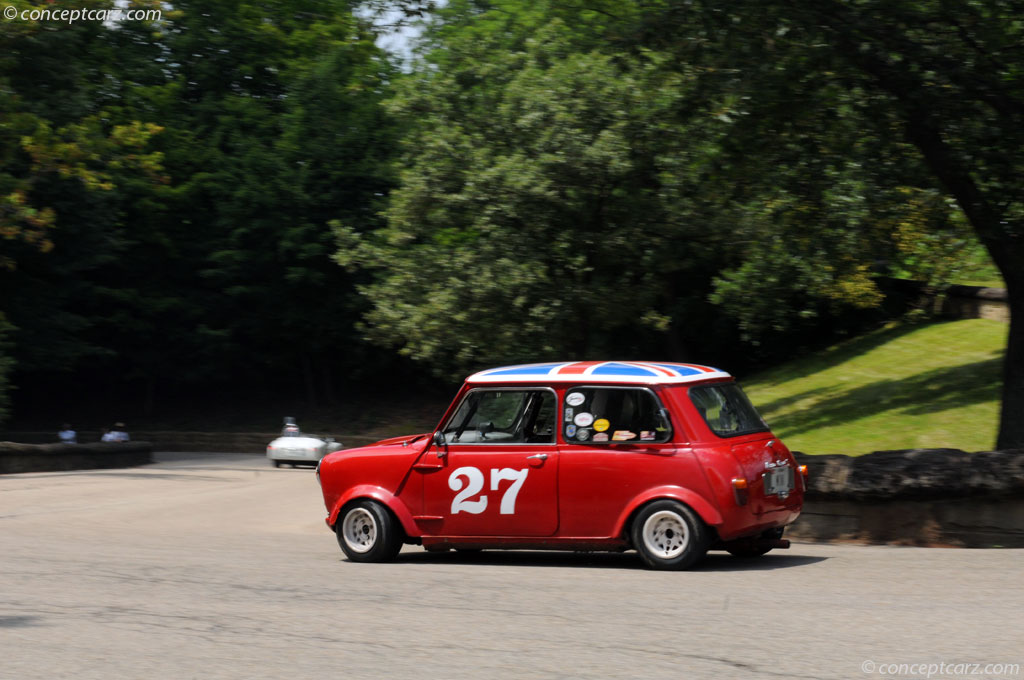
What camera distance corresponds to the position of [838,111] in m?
15.7

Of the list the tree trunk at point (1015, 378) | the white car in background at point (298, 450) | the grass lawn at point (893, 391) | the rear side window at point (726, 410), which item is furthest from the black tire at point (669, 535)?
the white car in background at point (298, 450)

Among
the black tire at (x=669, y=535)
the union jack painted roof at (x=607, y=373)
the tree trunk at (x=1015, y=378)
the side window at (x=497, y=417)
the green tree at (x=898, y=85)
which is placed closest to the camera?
the black tire at (x=669, y=535)

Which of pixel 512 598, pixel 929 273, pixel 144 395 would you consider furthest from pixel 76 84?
pixel 512 598

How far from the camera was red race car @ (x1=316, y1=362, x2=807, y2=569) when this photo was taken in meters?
9.73

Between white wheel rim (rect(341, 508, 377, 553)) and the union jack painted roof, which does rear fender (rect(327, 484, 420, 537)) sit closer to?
white wheel rim (rect(341, 508, 377, 553))

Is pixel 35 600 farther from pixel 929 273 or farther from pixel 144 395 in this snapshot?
pixel 144 395

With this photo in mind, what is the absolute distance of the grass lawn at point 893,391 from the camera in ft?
77.0

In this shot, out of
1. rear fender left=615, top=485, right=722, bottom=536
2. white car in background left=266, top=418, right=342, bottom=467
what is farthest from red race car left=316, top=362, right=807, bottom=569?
white car in background left=266, top=418, right=342, bottom=467

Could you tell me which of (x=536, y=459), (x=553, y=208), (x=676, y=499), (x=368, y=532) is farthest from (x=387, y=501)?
(x=553, y=208)

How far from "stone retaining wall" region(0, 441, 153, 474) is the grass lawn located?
15.7 m

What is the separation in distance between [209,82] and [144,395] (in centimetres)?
1331

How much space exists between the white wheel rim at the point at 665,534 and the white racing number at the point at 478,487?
1205mm

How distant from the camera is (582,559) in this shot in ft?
36.6

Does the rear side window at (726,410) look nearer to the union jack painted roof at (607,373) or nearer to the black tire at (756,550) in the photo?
the union jack painted roof at (607,373)
